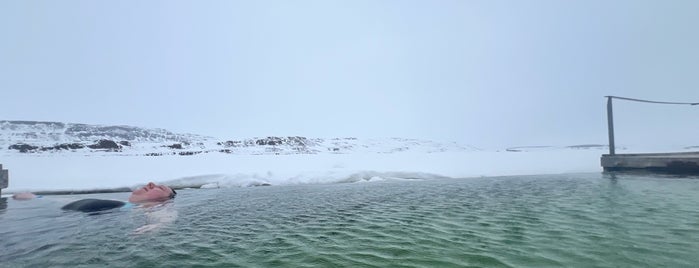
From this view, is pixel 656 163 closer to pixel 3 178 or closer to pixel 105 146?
pixel 3 178

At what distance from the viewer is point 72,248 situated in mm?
8102

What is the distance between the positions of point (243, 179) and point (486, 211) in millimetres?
19599

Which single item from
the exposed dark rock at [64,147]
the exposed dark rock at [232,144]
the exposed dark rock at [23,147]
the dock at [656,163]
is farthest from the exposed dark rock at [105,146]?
the dock at [656,163]

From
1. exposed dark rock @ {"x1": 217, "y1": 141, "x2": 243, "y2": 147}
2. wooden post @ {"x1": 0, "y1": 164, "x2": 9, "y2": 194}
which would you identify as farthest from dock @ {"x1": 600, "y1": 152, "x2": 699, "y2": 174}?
exposed dark rock @ {"x1": 217, "y1": 141, "x2": 243, "y2": 147}

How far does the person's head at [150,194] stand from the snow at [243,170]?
678cm

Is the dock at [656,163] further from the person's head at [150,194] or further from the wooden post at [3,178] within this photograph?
the wooden post at [3,178]

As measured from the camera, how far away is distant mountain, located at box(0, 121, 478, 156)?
44.9 metres

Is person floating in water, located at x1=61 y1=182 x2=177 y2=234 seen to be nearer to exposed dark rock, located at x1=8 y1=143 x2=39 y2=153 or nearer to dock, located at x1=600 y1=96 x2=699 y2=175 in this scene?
dock, located at x1=600 y1=96 x2=699 y2=175

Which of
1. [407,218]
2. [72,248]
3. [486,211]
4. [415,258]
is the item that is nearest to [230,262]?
[415,258]

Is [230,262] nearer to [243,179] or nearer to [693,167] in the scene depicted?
[243,179]

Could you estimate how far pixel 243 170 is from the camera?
1196 inches

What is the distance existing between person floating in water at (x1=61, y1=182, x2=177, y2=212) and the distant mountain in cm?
2665

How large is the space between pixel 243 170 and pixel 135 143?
115 feet

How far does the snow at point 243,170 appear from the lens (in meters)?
25.5
